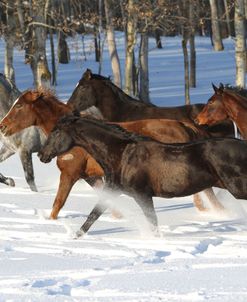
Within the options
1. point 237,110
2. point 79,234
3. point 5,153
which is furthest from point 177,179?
point 5,153

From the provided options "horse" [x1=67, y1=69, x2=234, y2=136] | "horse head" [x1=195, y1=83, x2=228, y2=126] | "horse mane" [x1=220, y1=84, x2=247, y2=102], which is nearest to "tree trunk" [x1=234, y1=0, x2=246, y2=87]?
"horse" [x1=67, y1=69, x2=234, y2=136]

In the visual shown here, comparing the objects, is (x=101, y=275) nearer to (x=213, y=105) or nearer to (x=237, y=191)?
(x=237, y=191)

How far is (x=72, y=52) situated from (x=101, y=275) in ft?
135

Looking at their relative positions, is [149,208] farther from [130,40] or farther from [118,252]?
[130,40]

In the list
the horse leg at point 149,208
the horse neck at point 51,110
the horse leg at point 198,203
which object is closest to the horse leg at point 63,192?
the horse neck at point 51,110

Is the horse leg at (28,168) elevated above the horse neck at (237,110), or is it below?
below

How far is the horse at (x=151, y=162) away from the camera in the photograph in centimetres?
770

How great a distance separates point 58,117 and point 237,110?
2125 mm

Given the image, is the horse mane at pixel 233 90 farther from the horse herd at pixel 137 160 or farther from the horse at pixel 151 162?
the horse at pixel 151 162

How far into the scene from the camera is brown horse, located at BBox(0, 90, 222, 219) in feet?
29.8

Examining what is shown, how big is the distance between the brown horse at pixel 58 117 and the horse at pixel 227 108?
31cm

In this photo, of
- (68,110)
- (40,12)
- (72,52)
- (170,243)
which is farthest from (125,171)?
(72,52)

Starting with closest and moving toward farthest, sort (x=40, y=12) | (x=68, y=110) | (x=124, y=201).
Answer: (x=68, y=110) → (x=124, y=201) → (x=40, y=12)

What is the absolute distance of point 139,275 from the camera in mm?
6031
